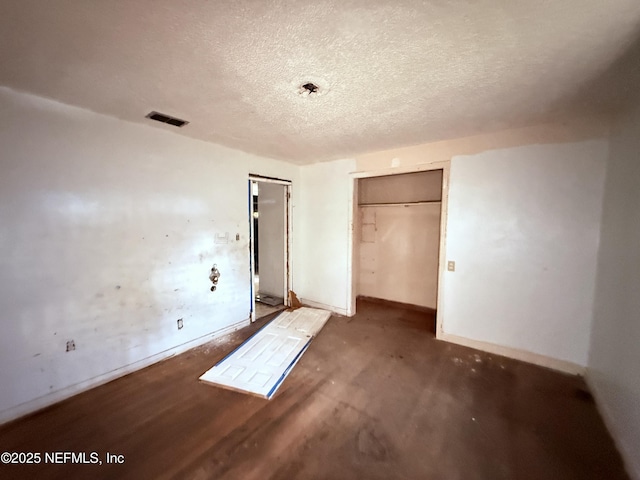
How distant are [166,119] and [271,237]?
255 cm

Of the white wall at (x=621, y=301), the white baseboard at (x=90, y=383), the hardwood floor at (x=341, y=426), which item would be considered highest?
the white wall at (x=621, y=301)

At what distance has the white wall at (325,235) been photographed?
3855 mm

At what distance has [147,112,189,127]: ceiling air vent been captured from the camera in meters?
2.19

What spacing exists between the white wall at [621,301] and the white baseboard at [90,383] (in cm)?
366

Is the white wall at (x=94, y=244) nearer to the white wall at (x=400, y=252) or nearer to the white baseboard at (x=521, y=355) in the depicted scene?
the white wall at (x=400, y=252)

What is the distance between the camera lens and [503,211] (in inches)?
104

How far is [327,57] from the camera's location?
4.61ft

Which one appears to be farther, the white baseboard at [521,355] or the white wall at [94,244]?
the white baseboard at [521,355]

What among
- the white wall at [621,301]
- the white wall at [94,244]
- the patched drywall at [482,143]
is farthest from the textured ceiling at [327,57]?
the white wall at [621,301]

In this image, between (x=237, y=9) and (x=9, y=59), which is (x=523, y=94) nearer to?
(x=237, y=9)

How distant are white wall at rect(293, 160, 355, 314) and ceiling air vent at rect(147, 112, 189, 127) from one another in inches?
85.1

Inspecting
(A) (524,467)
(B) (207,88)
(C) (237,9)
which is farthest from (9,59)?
(A) (524,467)

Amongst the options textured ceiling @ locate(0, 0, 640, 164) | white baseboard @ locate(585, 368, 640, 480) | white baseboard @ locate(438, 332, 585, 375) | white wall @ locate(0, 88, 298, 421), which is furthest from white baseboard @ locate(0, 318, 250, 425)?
white baseboard @ locate(585, 368, 640, 480)

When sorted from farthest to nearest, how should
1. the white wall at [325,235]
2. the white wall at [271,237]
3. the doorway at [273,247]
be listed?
the white wall at [271,237] < the doorway at [273,247] < the white wall at [325,235]
